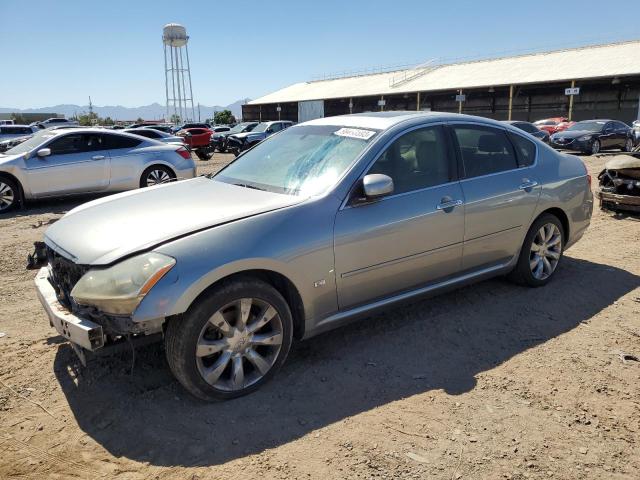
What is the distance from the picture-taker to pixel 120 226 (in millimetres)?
3324

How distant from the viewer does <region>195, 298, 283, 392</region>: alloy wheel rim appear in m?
3.08

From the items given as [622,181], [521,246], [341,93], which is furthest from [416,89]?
[521,246]

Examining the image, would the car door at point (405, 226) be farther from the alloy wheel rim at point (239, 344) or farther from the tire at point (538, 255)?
the tire at point (538, 255)

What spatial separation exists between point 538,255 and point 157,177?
308 inches

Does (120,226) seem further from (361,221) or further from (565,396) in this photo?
(565,396)

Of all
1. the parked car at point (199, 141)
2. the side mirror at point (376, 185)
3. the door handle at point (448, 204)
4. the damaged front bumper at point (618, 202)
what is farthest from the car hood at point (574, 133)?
the side mirror at point (376, 185)

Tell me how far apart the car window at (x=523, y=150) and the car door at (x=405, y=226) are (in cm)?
94

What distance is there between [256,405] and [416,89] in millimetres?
47357

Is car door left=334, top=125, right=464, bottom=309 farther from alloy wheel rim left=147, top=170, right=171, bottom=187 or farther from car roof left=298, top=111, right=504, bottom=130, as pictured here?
alloy wheel rim left=147, top=170, right=171, bottom=187

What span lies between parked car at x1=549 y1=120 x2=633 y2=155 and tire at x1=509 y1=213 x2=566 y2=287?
1808 cm

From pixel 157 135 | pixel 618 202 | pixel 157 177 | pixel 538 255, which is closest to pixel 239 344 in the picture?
pixel 538 255

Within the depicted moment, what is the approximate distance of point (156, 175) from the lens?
34.5 ft

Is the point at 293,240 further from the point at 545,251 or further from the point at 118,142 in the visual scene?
the point at 118,142

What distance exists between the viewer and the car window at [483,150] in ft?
14.5
